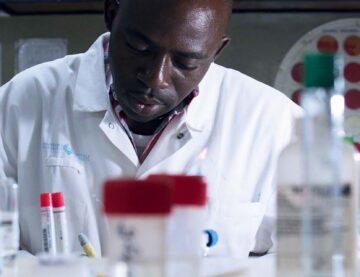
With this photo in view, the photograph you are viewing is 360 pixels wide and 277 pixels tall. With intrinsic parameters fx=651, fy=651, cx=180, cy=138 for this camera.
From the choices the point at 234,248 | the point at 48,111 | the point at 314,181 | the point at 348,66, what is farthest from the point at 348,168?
the point at 348,66

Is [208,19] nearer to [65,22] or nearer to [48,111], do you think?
[48,111]

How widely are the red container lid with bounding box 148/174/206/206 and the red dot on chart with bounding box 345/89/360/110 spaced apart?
153 centimetres

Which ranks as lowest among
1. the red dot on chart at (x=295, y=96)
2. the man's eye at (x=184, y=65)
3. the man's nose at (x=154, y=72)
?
the man's nose at (x=154, y=72)

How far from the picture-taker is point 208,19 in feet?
4.00

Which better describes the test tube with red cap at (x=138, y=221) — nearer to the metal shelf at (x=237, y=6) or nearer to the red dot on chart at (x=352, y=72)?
the metal shelf at (x=237, y=6)

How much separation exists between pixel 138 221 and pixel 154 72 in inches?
27.3

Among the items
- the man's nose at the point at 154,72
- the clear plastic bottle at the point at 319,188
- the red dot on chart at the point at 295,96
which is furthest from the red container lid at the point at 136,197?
the red dot on chart at the point at 295,96

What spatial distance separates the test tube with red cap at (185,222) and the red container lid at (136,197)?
0.20 feet

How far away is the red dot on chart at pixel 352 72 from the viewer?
1995 millimetres

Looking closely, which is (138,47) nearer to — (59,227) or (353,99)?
(59,227)

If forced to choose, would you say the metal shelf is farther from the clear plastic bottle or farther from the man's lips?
the clear plastic bottle

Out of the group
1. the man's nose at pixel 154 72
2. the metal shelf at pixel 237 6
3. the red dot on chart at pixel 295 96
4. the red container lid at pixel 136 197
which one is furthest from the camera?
the red dot on chart at pixel 295 96

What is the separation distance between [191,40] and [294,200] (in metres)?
0.68

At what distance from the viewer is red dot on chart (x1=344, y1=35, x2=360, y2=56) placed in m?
2.00
